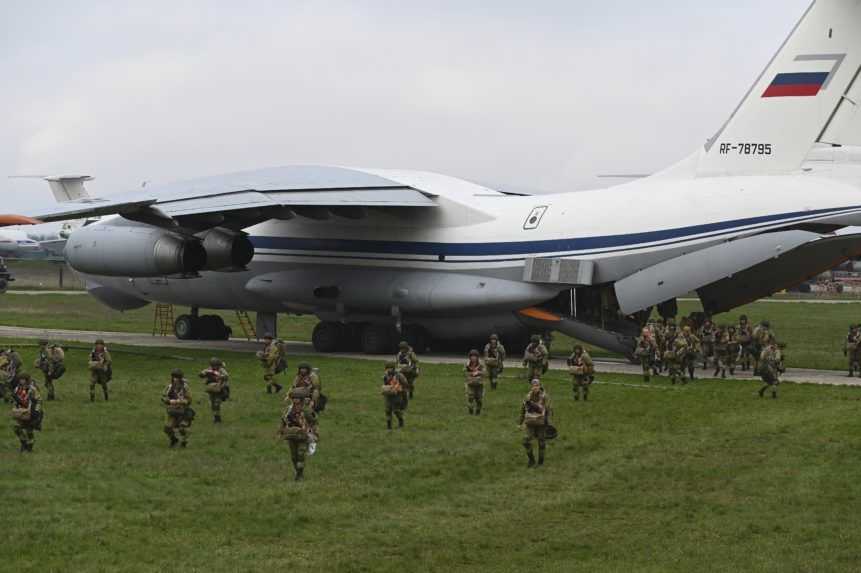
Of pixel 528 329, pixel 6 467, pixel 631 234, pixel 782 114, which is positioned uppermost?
pixel 782 114

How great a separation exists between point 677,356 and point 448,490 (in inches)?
469

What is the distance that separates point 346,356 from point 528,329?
5.21 metres

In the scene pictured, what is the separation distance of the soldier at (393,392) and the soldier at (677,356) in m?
8.32

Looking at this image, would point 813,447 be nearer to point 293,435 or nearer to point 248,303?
point 293,435

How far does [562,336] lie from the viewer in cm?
4659

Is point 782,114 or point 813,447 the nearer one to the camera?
point 813,447

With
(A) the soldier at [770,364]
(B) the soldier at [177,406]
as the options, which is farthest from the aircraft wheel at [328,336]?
(B) the soldier at [177,406]

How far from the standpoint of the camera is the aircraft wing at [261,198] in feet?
112

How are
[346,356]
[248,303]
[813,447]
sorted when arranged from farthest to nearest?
1. [248,303]
2. [346,356]
3. [813,447]

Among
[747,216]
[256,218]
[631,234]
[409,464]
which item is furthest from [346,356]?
[409,464]

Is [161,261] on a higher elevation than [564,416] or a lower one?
higher

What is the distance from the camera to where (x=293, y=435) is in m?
18.7

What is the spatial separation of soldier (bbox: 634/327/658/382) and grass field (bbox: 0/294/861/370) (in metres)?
6.26

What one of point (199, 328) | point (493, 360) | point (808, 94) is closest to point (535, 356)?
point (493, 360)
